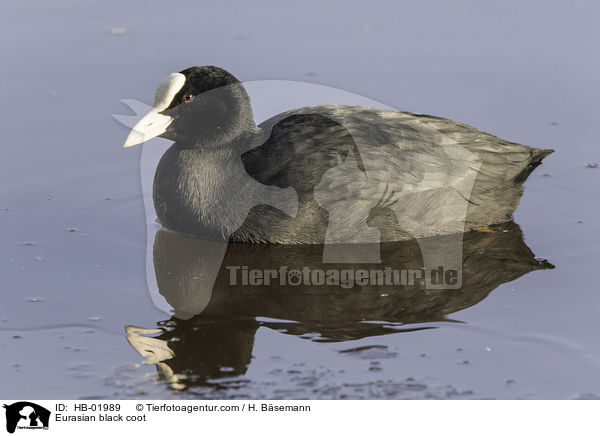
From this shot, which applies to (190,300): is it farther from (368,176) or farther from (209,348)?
(368,176)

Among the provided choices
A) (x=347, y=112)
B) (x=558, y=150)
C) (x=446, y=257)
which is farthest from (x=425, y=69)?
(x=446, y=257)

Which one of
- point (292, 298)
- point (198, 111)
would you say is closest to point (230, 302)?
point (292, 298)

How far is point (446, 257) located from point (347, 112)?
1251 millimetres

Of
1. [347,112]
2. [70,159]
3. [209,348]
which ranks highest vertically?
[347,112]

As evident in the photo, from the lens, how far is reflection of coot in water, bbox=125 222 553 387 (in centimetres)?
509

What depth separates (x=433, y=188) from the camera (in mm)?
6316

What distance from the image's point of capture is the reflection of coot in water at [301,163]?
6.09 metres

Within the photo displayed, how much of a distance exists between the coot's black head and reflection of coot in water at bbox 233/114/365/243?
301 millimetres
